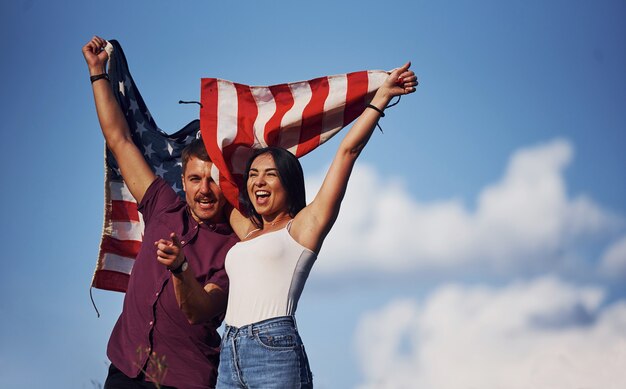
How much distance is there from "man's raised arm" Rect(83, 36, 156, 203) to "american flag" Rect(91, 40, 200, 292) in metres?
0.50

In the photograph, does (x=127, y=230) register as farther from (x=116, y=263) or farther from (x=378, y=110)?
(x=378, y=110)

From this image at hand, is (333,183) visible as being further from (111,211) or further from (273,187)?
(111,211)

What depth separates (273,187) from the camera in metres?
6.04

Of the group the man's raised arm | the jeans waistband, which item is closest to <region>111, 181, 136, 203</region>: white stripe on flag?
the man's raised arm

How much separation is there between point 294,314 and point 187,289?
0.78m

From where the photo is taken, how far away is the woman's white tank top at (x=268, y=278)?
5.55 meters

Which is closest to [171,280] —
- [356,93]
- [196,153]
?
[196,153]

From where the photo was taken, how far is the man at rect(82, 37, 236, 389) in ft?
20.2

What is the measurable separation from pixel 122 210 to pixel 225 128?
154 centimetres

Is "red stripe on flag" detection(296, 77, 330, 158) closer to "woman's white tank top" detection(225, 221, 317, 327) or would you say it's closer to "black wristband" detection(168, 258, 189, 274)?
"woman's white tank top" detection(225, 221, 317, 327)

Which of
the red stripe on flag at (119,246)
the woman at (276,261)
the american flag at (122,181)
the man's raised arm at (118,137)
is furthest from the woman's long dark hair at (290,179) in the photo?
the red stripe on flag at (119,246)

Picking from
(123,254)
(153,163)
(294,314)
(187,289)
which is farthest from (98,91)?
(294,314)

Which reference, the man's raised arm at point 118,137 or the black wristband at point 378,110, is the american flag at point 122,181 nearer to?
the man's raised arm at point 118,137

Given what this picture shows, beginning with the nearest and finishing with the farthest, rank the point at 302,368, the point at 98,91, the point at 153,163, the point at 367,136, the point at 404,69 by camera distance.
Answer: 1. the point at 302,368
2. the point at 367,136
3. the point at 404,69
4. the point at 98,91
5. the point at 153,163
